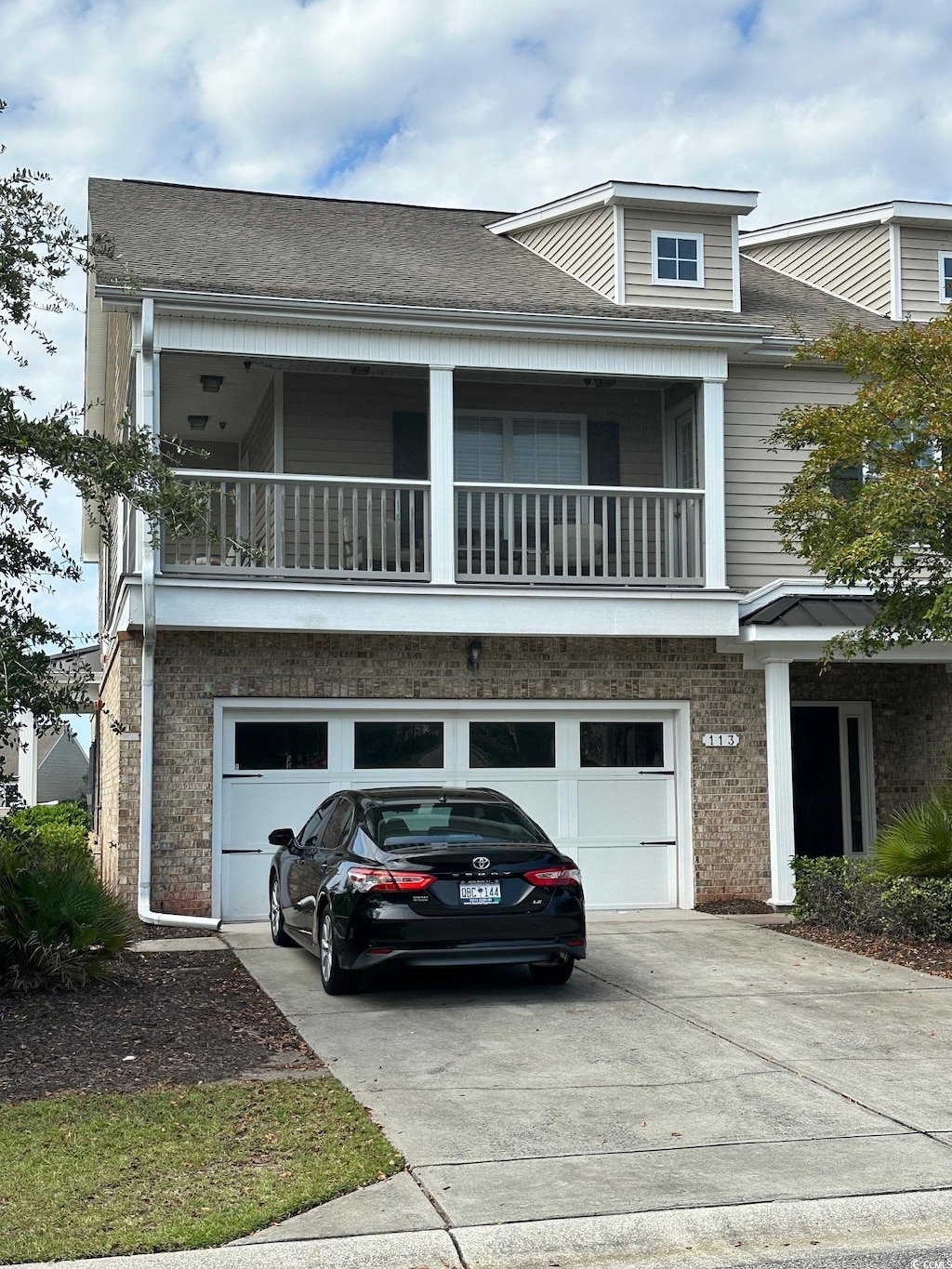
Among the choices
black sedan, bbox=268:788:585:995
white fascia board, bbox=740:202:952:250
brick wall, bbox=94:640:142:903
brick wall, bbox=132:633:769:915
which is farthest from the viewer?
white fascia board, bbox=740:202:952:250

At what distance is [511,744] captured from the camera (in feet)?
48.2

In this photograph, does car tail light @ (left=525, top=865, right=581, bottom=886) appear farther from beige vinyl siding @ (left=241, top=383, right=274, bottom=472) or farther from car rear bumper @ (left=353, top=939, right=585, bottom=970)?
beige vinyl siding @ (left=241, top=383, right=274, bottom=472)

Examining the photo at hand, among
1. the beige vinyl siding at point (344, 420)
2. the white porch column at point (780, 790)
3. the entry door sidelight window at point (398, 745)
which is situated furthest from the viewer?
the beige vinyl siding at point (344, 420)

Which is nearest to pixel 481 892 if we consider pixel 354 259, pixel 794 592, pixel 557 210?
pixel 794 592

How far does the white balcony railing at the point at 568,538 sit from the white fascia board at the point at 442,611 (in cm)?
31

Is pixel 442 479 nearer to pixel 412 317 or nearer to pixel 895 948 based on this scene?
pixel 412 317

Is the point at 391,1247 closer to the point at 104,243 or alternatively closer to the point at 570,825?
the point at 104,243

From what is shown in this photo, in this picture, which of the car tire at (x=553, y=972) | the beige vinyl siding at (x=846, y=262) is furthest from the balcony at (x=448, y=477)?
the car tire at (x=553, y=972)

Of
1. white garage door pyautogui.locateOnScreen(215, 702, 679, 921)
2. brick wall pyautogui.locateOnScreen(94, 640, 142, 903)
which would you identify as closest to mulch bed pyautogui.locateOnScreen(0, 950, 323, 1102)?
brick wall pyautogui.locateOnScreen(94, 640, 142, 903)

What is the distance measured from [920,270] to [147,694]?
37.4ft

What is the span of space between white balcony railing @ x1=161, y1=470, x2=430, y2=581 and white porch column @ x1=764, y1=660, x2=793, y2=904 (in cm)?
401

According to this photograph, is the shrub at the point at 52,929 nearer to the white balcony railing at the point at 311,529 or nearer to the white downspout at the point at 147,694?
the white downspout at the point at 147,694

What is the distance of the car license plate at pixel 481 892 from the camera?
9.17 m

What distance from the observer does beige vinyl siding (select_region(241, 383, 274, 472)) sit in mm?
16141
